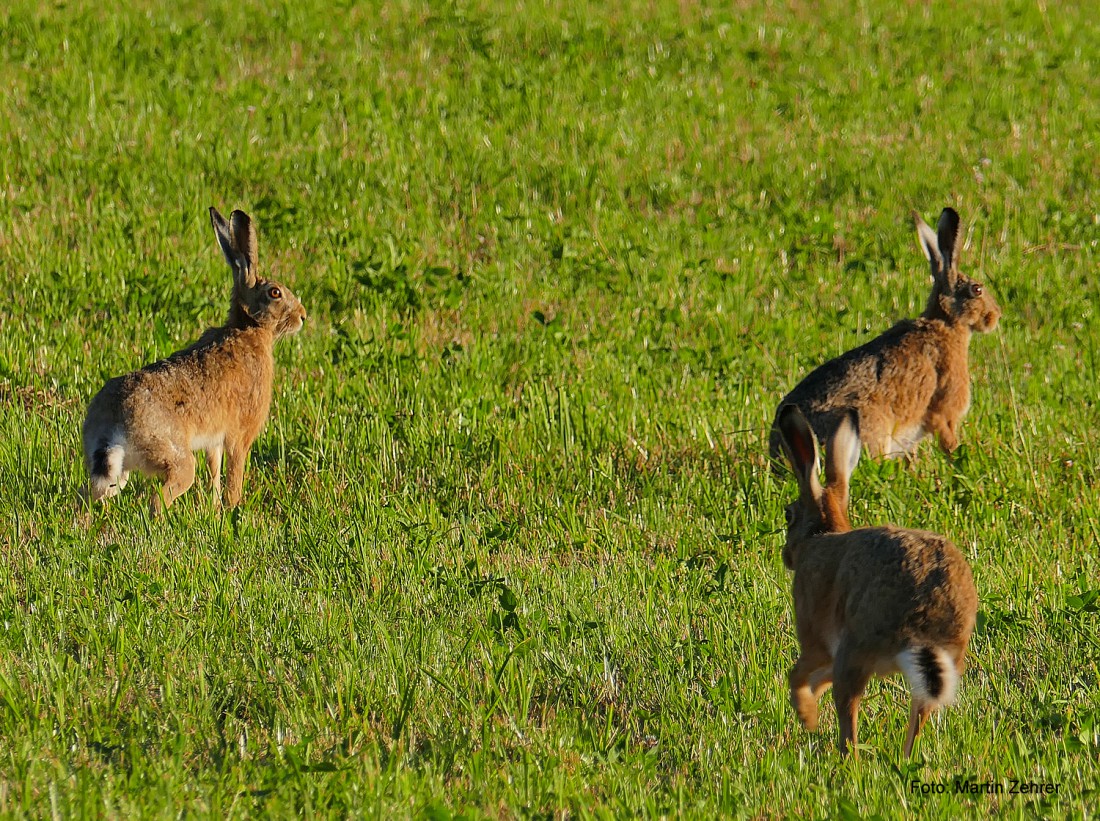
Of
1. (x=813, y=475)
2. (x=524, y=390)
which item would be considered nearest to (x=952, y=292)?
(x=524, y=390)

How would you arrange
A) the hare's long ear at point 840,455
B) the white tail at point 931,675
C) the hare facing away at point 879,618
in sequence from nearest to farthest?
the white tail at point 931,675
the hare facing away at point 879,618
the hare's long ear at point 840,455

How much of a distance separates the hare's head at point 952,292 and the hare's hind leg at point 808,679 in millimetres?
4602

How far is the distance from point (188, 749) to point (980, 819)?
2.24 m

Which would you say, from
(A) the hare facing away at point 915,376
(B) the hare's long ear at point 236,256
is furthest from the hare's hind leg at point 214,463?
(A) the hare facing away at point 915,376

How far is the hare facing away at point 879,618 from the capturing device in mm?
4258

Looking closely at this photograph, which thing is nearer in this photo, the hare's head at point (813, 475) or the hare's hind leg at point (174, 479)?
the hare's head at point (813, 475)

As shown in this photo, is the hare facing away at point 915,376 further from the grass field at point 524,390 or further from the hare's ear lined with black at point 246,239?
the hare's ear lined with black at point 246,239

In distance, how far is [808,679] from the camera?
471 centimetres

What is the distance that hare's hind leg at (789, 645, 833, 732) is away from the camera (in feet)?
15.4

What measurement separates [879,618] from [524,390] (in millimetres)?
4257

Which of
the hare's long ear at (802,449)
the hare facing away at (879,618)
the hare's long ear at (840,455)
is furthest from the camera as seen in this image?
the hare's long ear at (840,455)

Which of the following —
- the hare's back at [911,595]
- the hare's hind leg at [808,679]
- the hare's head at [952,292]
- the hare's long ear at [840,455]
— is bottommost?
the hare's hind leg at [808,679]

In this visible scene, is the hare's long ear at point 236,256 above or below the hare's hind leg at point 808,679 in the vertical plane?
above

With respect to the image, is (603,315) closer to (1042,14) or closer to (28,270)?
(28,270)
